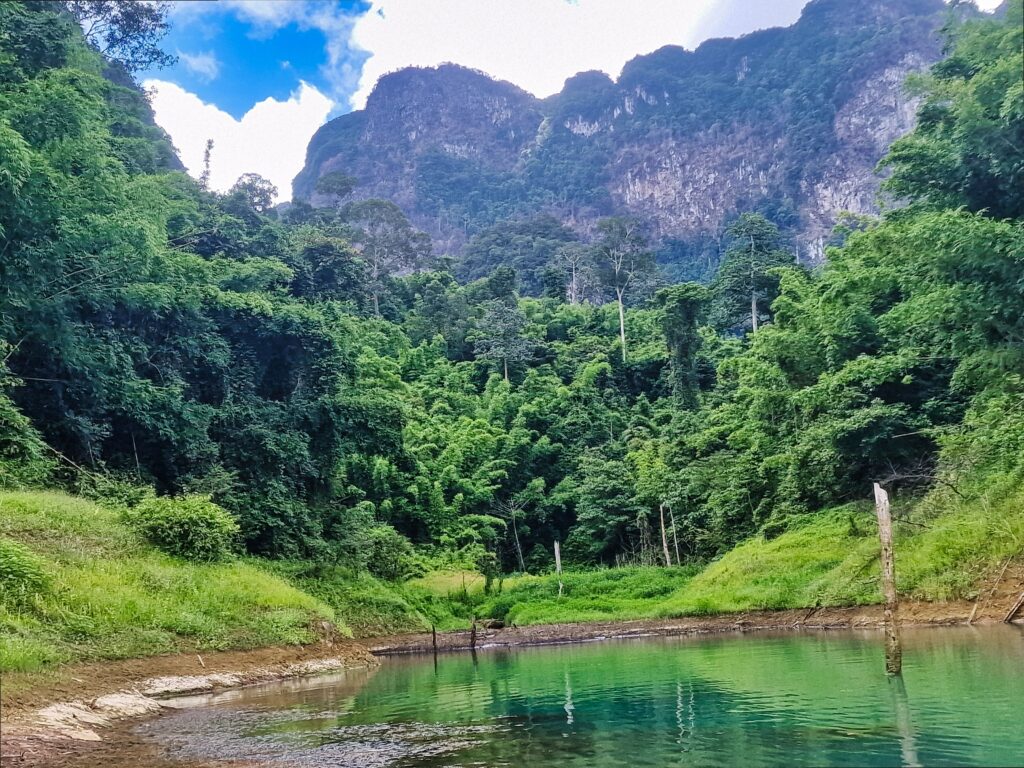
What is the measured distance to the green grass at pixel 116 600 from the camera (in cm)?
1293

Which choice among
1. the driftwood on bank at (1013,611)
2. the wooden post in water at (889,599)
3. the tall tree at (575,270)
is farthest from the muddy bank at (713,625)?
the tall tree at (575,270)

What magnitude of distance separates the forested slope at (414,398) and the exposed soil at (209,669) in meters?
0.93

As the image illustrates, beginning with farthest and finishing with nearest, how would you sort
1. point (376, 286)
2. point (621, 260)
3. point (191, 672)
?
1. point (621, 260)
2. point (376, 286)
3. point (191, 672)

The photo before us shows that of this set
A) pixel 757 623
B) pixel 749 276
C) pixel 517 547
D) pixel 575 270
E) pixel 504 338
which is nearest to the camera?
pixel 757 623

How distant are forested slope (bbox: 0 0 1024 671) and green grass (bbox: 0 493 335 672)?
0.41 meters

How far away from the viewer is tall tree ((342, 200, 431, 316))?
87688mm

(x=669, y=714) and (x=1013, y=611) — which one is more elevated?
(x=1013, y=611)

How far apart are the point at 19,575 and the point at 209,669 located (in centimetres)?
459

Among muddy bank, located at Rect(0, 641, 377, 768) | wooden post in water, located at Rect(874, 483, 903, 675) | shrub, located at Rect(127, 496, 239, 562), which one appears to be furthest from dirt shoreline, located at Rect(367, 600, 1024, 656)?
muddy bank, located at Rect(0, 641, 377, 768)

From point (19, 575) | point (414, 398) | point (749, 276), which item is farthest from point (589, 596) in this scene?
point (749, 276)

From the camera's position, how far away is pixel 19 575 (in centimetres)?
1321

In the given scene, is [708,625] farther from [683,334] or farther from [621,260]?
[621,260]

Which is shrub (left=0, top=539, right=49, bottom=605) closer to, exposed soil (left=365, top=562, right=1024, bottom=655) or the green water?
the green water

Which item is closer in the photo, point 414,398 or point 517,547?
point 517,547
